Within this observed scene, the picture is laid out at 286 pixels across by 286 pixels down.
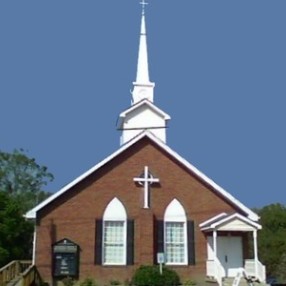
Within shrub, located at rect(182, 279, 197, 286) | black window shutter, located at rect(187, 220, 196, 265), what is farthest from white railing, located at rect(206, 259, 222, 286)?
shrub, located at rect(182, 279, 197, 286)

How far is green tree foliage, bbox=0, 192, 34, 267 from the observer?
117ft

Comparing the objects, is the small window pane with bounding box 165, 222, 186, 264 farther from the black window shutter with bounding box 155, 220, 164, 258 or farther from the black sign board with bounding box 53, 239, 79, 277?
the black sign board with bounding box 53, 239, 79, 277

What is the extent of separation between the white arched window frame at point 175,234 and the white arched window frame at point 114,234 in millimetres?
2066

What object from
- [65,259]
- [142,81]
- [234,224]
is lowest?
[65,259]

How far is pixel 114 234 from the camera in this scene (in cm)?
2675

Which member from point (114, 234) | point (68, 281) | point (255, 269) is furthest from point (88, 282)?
point (255, 269)

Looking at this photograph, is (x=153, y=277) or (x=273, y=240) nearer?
(x=153, y=277)

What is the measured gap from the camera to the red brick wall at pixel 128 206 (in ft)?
85.7

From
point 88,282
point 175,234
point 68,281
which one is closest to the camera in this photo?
point 88,282

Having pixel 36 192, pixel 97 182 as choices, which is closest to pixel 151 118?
pixel 97 182

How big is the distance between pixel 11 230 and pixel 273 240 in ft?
108

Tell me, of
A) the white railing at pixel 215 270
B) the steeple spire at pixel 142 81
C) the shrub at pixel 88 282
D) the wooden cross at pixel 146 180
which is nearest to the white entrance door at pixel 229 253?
the white railing at pixel 215 270

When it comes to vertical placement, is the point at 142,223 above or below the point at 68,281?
above

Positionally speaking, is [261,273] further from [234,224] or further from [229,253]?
[234,224]
